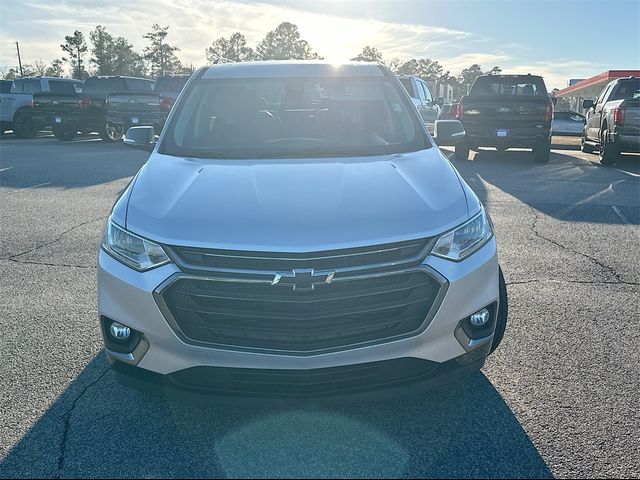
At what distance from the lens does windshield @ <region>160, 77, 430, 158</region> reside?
12.4ft

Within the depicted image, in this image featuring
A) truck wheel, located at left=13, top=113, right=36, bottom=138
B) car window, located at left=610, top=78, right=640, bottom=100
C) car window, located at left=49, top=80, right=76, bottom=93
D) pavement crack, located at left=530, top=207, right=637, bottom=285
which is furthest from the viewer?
car window, located at left=49, top=80, right=76, bottom=93

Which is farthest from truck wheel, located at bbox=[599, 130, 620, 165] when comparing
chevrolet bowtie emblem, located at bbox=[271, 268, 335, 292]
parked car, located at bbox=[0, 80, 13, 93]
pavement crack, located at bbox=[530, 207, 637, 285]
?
parked car, located at bbox=[0, 80, 13, 93]

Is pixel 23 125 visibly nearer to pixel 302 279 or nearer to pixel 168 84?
pixel 168 84

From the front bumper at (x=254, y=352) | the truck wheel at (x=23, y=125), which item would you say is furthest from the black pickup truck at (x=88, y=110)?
the front bumper at (x=254, y=352)

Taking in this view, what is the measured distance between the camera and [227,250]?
2.52m

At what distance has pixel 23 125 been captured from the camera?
67.7 feet

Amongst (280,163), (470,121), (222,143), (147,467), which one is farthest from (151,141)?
(470,121)

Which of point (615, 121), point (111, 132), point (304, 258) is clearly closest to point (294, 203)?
point (304, 258)

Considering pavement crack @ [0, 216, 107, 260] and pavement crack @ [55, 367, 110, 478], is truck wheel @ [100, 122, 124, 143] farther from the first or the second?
pavement crack @ [55, 367, 110, 478]

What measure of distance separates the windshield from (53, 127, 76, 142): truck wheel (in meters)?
16.7

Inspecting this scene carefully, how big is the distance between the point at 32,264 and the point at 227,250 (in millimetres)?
3902

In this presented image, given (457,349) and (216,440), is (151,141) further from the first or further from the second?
(457,349)

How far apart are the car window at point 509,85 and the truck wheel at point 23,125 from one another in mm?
15192

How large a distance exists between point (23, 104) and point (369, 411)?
833 inches
